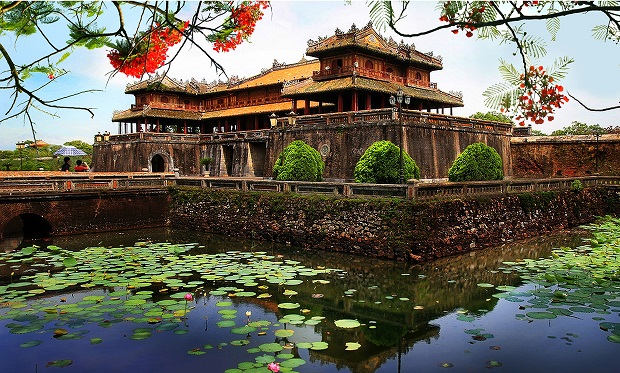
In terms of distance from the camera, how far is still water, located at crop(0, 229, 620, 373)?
688 cm

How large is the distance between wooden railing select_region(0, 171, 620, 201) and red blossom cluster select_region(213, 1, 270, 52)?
10718 millimetres

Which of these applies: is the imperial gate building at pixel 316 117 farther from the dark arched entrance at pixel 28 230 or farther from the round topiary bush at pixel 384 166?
the dark arched entrance at pixel 28 230

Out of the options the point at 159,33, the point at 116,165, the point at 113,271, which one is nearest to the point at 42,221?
the point at 113,271

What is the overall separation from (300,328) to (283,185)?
1016 cm

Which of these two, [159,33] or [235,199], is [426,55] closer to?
[235,199]

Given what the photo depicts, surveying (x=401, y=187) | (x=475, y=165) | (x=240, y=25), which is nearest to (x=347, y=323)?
(x=240, y=25)

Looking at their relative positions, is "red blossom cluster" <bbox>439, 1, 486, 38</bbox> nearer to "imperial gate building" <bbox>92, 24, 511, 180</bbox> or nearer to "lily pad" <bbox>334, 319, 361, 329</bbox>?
"lily pad" <bbox>334, 319, 361, 329</bbox>

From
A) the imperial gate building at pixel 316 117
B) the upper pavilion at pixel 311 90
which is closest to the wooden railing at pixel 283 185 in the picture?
the imperial gate building at pixel 316 117

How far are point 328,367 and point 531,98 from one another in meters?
4.69

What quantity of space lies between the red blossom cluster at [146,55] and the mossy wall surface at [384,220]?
414 inches

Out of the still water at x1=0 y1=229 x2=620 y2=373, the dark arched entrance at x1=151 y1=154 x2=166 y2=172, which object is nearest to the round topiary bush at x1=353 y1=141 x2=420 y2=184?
the still water at x1=0 y1=229 x2=620 y2=373

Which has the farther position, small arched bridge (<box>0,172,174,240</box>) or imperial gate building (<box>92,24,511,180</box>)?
imperial gate building (<box>92,24,511,180</box>)

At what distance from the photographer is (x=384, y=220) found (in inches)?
562

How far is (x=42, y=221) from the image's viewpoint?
19.4 meters
